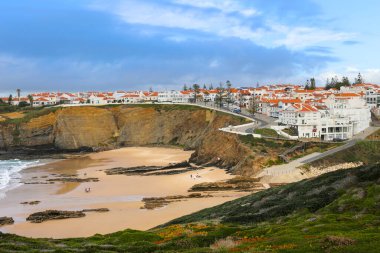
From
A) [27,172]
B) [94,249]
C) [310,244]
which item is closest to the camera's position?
[310,244]

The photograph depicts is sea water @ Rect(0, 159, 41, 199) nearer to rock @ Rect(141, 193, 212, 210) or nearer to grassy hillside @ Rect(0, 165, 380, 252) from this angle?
rock @ Rect(141, 193, 212, 210)

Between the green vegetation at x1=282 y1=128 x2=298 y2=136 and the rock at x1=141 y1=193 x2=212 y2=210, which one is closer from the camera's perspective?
the rock at x1=141 y1=193 x2=212 y2=210

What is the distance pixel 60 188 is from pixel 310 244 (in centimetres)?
4399

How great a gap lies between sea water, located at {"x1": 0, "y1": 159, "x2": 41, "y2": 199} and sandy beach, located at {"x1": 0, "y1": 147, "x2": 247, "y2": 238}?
1.33 meters

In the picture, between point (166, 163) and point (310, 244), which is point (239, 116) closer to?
point (166, 163)

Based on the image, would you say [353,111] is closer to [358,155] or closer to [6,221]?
[358,155]

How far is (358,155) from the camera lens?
186 ft

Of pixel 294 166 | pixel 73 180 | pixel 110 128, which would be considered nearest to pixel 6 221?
pixel 73 180

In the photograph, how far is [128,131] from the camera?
10706 cm

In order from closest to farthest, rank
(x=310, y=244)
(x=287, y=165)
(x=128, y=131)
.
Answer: (x=310, y=244), (x=287, y=165), (x=128, y=131)

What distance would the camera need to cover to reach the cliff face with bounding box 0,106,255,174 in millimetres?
101938

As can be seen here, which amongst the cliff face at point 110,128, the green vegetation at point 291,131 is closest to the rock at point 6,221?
the green vegetation at point 291,131

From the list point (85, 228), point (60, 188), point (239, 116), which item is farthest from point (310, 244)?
point (239, 116)

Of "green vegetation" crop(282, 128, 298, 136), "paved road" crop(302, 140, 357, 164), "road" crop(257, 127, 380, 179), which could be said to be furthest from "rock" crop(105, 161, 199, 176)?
"paved road" crop(302, 140, 357, 164)
